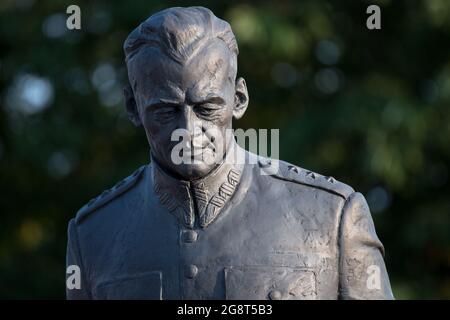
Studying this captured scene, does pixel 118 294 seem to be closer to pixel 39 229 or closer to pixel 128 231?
pixel 128 231

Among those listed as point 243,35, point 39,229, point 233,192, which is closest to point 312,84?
point 243,35

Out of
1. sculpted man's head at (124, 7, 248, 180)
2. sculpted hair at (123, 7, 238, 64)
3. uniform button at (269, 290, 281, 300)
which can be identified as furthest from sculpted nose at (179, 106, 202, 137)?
uniform button at (269, 290, 281, 300)

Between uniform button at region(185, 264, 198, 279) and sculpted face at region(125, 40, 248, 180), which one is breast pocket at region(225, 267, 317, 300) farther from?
sculpted face at region(125, 40, 248, 180)

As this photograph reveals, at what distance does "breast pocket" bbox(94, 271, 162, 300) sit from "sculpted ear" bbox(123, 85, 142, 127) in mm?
730

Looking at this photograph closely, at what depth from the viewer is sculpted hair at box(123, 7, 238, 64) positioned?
21.7 ft

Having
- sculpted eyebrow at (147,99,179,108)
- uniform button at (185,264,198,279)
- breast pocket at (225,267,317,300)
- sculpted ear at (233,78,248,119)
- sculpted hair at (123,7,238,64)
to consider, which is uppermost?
sculpted hair at (123,7,238,64)

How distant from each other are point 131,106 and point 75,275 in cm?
86

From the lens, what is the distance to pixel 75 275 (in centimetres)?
705

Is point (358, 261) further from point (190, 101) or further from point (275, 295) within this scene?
point (190, 101)

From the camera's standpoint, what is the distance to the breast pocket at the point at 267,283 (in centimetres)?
666

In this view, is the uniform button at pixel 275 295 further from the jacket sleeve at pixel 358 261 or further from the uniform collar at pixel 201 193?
the uniform collar at pixel 201 193

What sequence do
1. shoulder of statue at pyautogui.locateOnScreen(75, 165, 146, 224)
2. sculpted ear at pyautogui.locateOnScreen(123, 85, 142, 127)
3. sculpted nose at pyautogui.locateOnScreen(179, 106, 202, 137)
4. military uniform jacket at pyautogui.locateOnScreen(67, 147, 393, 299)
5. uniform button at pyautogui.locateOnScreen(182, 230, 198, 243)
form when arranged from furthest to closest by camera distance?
shoulder of statue at pyautogui.locateOnScreen(75, 165, 146, 224), sculpted ear at pyautogui.locateOnScreen(123, 85, 142, 127), uniform button at pyautogui.locateOnScreen(182, 230, 198, 243), military uniform jacket at pyautogui.locateOnScreen(67, 147, 393, 299), sculpted nose at pyautogui.locateOnScreen(179, 106, 202, 137)

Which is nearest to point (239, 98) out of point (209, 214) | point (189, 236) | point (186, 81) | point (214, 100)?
point (214, 100)

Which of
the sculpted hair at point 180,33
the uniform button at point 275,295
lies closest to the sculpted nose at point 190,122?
the sculpted hair at point 180,33
